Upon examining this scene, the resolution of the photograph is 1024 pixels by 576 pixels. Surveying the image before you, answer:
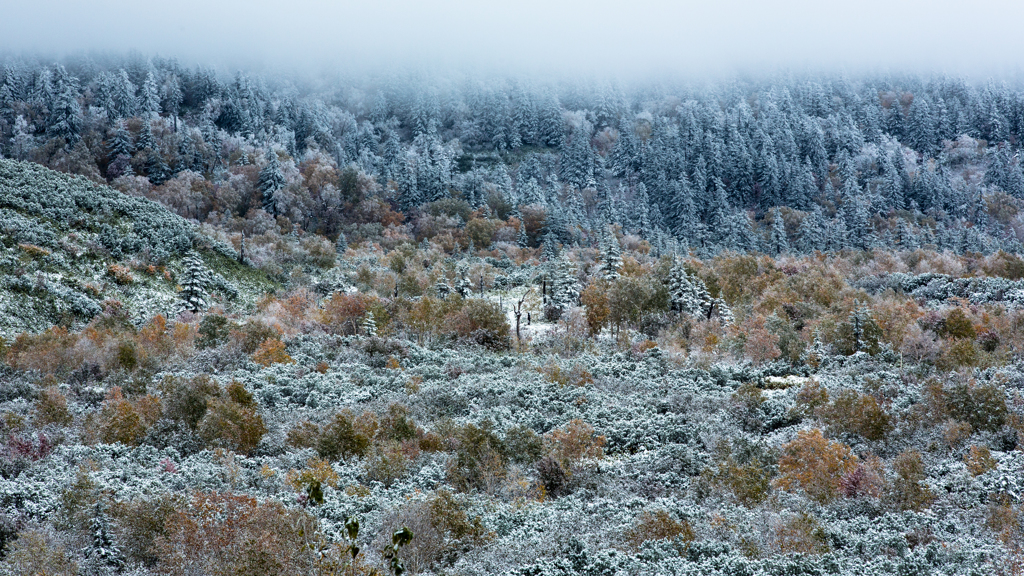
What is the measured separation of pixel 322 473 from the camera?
722 inches

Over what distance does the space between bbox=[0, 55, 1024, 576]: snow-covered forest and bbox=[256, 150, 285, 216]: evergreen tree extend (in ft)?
1.38

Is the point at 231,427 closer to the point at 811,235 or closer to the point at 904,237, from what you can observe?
the point at 904,237

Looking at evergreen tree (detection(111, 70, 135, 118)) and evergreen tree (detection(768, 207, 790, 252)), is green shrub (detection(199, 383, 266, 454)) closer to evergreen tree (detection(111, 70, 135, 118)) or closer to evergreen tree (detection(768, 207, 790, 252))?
evergreen tree (detection(768, 207, 790, 252))

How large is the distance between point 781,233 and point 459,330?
7994 centimetres

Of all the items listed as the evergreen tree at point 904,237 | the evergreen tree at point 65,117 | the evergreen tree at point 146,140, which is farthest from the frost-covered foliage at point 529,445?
the evergreen tree at point 65,117

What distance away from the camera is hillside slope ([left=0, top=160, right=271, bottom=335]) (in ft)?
152

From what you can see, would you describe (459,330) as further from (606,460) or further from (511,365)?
(606,460)

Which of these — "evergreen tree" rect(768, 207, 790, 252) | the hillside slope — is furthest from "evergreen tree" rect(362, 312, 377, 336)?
"evergreen tree" rect(768, 207, 790, 252)

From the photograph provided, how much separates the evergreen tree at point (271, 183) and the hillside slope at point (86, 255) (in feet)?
85.7

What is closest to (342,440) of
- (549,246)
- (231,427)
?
(231,427)

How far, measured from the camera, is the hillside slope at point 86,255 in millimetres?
46438

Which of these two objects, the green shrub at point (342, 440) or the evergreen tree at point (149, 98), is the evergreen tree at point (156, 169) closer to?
the evergreen tree at point (149, 98)

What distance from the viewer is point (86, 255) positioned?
178 ft

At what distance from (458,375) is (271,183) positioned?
76.2 metres
